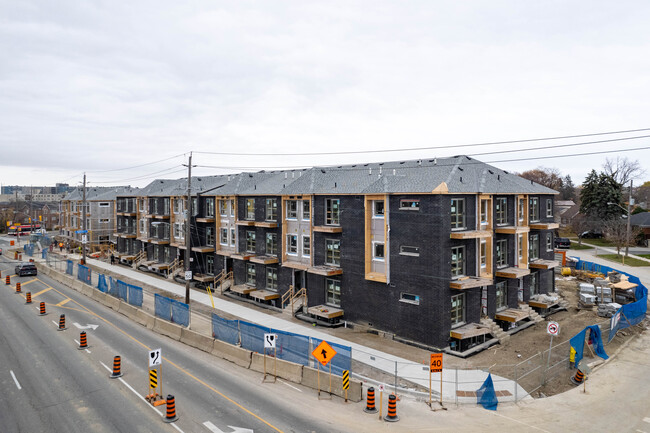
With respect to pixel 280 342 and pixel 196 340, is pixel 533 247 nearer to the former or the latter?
pixel 280 342

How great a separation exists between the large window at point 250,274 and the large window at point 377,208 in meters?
14.6

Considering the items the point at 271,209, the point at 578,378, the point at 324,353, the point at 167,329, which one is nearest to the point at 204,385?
the point at 324,353

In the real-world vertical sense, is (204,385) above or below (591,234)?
below

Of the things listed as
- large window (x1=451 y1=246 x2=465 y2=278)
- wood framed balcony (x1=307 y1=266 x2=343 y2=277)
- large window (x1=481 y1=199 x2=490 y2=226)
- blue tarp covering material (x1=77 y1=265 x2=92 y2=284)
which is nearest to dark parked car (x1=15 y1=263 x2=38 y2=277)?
blue tarp covering material (x1=77 y1=265 x2=92 y2=284)

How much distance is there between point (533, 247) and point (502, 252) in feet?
20.3

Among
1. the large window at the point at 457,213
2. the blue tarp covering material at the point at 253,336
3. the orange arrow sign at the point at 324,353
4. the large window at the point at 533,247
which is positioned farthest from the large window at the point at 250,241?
the large window at the point at 533,247

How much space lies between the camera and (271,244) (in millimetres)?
35656

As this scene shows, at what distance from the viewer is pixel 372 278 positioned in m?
26.6

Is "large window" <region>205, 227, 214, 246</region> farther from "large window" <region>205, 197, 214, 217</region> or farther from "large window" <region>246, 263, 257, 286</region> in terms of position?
"large window" <region>246, 263, 257, 286</region>

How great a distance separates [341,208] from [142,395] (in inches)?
672

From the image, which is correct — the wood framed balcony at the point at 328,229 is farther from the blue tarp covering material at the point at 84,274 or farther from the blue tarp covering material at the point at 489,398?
the blue tarp covering material at the point at 84,274

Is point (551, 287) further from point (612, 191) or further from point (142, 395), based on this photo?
point (612, 191)

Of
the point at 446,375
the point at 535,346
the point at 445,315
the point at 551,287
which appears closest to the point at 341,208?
the point at 445,315

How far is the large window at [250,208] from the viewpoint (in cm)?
3728
